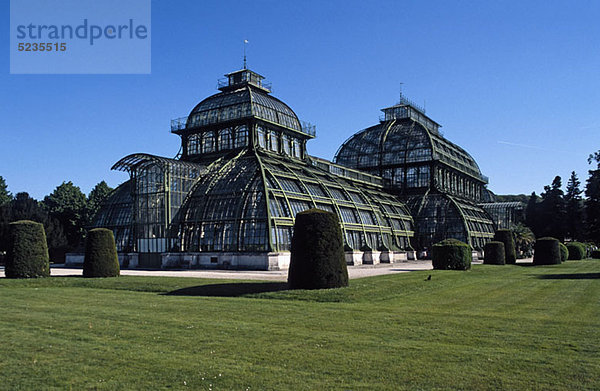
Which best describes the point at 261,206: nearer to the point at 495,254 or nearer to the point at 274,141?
the point at 274,141

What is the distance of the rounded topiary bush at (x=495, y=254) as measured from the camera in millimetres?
51750

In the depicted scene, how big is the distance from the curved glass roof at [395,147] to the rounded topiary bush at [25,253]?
60.8 m

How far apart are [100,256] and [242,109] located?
29.7 m

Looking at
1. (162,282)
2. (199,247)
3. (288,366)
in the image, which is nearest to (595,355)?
(288,366)

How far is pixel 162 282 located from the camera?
98.9ft

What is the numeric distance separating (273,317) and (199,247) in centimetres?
3194

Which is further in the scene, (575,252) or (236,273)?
(575,252)

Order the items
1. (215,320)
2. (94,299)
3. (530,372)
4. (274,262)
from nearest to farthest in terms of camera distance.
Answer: (530,372) → (215,320) → (94,299) → (274,262)

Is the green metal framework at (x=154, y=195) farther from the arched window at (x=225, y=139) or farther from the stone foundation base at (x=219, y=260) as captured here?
the arched window at (x=225, y=139)

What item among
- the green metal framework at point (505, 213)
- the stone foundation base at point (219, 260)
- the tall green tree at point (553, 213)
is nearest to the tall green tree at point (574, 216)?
the tall green tree at point (553, 213)

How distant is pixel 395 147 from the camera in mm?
85500

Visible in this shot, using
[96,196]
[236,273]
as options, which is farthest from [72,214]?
→ [236,273]

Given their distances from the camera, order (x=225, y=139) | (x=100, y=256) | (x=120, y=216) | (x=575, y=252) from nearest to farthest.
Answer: (x=100, y=256) → (x=120, y=216) → (x=225, y=139) → (x=575, y=252)

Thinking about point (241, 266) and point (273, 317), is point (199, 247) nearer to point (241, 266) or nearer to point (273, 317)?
point (241, 266)
